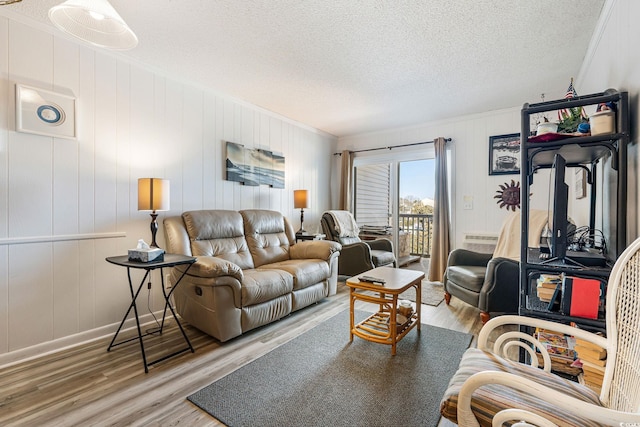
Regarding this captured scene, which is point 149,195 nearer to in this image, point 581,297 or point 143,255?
point 143,255

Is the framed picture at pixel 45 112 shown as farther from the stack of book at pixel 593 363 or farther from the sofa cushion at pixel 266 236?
the stack of book at pixel 593 363

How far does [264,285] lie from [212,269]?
50 centimetres

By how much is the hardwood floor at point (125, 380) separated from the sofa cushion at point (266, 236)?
2.86 feet

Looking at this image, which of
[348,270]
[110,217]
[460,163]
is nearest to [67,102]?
[110,217]

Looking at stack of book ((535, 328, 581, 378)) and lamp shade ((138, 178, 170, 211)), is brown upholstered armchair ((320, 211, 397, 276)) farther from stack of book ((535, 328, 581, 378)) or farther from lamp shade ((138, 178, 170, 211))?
lamp shade ((138, 178, 170, 211))

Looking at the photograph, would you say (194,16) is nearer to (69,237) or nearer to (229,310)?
(69,237)

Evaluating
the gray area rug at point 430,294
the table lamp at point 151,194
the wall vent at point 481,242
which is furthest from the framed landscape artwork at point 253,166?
the wall vent at point 481,242

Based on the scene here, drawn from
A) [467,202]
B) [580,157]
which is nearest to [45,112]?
[580,157]

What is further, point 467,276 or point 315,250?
point 315,250

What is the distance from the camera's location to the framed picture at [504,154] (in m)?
3.96

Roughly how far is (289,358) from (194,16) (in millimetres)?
2539

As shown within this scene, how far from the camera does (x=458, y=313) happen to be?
3178 millimetres

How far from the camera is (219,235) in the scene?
10.3ft

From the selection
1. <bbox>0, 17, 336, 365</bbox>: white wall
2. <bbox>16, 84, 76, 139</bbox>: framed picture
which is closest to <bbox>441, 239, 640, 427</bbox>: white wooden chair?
<bbox>0, 17, 336, 365</bbox>: white wall
